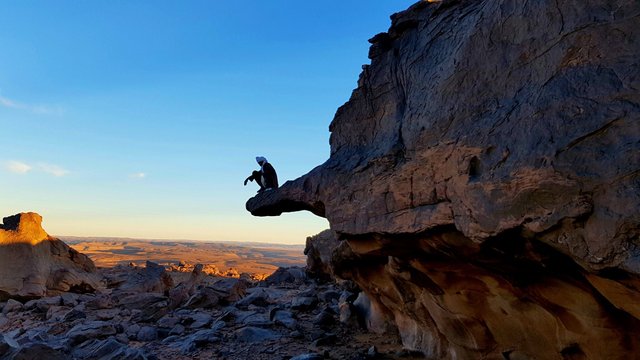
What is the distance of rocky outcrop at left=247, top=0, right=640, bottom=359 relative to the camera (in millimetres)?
3254

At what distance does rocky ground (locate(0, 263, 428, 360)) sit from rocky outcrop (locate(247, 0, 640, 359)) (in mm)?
2310

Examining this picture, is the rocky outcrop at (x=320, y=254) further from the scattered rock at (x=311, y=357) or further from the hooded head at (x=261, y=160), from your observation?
the scattered rock at (x=311, y=357)

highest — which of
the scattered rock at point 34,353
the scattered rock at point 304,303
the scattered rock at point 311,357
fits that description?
the scattered rock at point 34,353

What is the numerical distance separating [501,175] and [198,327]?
8902 millimetres

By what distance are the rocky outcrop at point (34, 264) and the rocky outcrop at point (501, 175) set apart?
1342 cm

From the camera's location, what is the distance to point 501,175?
12.7 ft

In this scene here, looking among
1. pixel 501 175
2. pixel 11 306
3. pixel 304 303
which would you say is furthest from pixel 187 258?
pixel 501 175

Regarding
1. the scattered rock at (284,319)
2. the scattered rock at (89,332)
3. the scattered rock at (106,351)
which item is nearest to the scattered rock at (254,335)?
the scattered rock at (284,319)

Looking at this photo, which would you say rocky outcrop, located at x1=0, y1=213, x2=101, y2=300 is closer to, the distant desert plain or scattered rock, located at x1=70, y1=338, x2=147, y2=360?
scattered rock, located at x1=70, y1=338, x2=147, y2=360

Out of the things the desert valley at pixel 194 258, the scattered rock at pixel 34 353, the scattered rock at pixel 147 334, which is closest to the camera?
the scattered rock at pixel 34 353

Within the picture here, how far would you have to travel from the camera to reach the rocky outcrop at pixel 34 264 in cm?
1548

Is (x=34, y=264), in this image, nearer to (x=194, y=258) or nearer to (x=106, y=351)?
(x=106, y=351)

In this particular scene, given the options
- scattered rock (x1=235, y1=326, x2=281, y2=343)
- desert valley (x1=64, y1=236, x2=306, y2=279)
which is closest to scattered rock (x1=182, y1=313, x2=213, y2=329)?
scattered rock (x1=235, y1=326, x2=281, y2=343)

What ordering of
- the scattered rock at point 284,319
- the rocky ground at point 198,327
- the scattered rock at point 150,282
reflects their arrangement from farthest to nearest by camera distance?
the scattered rock at point 150,282
the scattered rock at point 284,319
the rocky ground at point 198,327
